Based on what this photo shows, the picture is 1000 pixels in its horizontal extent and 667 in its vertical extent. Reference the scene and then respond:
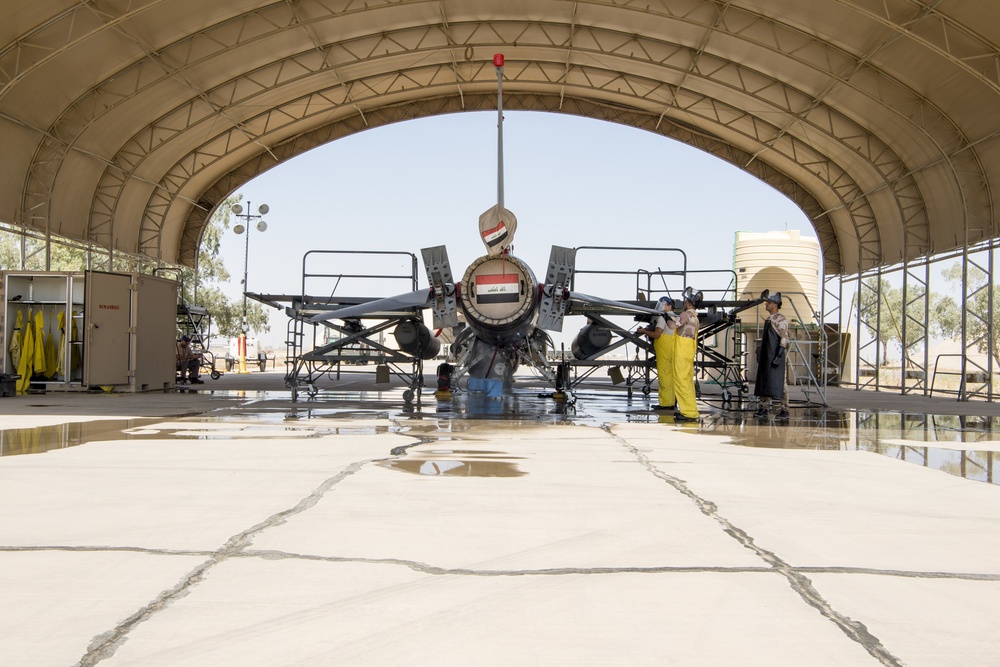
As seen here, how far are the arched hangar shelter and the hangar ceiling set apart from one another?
7 cm

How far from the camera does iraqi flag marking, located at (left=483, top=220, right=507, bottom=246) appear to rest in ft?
35.7

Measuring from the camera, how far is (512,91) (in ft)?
86.1

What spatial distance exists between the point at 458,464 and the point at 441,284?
593 centimetres

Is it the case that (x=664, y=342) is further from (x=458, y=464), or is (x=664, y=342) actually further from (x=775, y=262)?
(x=775, y=262)

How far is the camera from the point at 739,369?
16188 mm

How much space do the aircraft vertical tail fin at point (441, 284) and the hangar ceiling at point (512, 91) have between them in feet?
28.7

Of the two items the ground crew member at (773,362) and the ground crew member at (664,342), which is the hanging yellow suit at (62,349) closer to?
the ground crew member at (664,342)

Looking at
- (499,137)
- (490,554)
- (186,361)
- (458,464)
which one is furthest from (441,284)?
(186,361)

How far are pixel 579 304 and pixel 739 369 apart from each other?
501 centimetres

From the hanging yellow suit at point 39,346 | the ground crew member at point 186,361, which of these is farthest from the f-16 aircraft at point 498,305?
the ground crew member at point 186,361

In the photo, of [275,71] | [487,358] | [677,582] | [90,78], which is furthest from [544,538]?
[275,71]

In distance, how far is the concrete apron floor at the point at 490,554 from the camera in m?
2.70

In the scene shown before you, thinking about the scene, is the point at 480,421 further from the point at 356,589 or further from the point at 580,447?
the point at 356,589

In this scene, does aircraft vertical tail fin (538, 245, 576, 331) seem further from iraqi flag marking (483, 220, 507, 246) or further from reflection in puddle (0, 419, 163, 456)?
reflection in puddle (0, 419, 163, 456)
